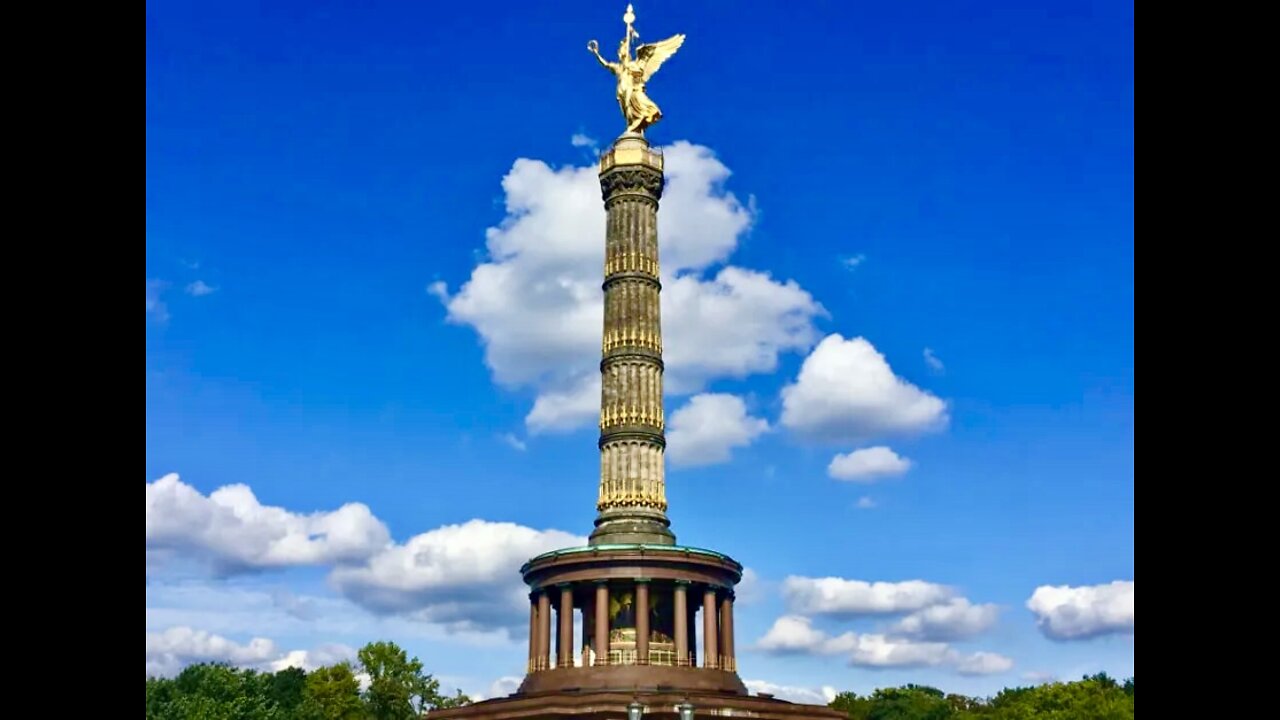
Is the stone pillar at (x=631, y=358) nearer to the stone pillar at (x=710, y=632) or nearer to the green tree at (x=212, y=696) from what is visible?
the stone pillar at (x=710, y=632)

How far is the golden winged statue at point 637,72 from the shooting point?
54.6m

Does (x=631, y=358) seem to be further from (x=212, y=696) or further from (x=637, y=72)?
(x=212, y=696)

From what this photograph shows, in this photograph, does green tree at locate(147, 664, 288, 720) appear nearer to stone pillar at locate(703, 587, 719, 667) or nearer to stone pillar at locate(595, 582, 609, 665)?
stone pillar at locate(595, 582, 609, 665)

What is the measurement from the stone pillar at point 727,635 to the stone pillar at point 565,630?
5874mm

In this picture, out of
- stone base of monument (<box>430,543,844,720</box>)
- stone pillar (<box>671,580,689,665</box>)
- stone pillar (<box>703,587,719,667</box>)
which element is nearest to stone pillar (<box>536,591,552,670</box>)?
stone base of monument (<box>430,543,844,720</box>)

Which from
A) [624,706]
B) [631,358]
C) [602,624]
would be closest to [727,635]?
[602,624]

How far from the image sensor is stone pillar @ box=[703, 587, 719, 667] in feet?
154

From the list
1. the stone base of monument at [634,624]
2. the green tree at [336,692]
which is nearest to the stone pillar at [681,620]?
the stone base of monument at [634,624]

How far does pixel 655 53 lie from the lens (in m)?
55.2
